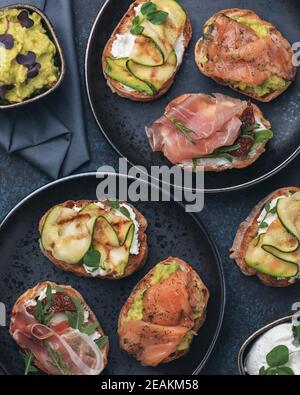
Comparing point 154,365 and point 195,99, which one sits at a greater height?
point 195,99

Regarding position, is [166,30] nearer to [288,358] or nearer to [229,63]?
[229,63]

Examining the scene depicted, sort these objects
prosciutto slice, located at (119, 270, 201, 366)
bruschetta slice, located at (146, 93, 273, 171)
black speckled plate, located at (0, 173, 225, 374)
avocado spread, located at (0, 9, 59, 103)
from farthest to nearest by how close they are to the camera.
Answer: black speckled plate, located at (0, 173, 225, 374), bruschetta slice, located at (146, 93, 273, 171), prosciutto slice, located at (119, 270, 201, 366), avocado spread, located at (0, 9, 59, 103)

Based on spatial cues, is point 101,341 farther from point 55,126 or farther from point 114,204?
point 55,126

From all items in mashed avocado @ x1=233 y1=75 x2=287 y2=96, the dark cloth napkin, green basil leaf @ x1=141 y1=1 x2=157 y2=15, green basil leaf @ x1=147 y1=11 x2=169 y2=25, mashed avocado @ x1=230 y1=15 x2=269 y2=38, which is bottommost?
the dark cloth napkin

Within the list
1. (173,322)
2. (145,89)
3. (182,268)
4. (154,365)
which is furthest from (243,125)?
(154,365)

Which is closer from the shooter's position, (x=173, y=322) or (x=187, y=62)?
(x=173, y=322)

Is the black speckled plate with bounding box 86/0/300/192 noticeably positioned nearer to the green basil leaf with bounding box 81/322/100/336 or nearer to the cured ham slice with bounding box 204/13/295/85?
the cured ham slice with bounding box 204/13/295/85

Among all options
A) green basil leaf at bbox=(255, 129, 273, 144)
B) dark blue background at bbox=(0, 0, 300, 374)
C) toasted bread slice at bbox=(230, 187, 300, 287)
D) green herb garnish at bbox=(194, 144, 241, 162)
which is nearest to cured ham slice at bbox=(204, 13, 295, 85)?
green basil leaf at bbox=(255, 129, 273, 144)
